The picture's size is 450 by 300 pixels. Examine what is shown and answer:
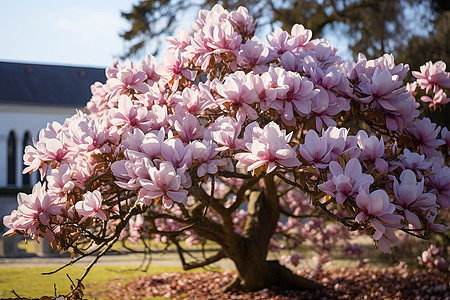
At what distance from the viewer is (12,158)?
32844 mm

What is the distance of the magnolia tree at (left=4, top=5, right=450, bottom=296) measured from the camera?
6.97 feet

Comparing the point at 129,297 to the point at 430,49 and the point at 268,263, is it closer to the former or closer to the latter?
the point at 268,263

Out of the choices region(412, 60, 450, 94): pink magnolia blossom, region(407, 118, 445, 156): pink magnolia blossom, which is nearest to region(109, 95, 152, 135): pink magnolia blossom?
region(407, 118, 445, 156): pink magnolia blossom

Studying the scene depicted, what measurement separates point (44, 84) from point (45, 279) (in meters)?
28.5

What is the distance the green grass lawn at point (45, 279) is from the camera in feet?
19.9

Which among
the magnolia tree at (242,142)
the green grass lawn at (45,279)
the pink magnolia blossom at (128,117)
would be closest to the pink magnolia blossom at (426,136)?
the magnolia tree at (242,142)

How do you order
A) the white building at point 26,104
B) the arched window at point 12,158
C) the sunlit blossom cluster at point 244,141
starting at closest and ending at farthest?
the sunlit blossom cluster at point 244,141
the arched window at point 12,158
the white building at point 26,104

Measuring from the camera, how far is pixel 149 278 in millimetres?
7121

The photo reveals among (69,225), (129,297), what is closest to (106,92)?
(69,225)

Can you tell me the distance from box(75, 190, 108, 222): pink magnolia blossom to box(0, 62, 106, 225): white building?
103 feet

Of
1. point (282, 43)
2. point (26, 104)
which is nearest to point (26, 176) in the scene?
point (26, 104)

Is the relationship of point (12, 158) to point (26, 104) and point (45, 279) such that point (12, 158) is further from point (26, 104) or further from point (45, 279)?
point (45, 279)

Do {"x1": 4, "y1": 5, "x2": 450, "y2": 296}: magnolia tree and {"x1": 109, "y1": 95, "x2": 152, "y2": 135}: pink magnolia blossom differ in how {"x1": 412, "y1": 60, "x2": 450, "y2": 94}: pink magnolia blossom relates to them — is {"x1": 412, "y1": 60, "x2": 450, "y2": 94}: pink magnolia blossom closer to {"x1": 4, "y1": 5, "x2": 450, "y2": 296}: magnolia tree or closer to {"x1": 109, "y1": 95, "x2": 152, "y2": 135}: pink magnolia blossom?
{"x1": 4, "y1": 5, "x2": 450, "y2": 296}: magnolia tree

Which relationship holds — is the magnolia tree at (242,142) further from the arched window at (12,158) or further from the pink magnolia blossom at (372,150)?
the arched window at (12,158)
